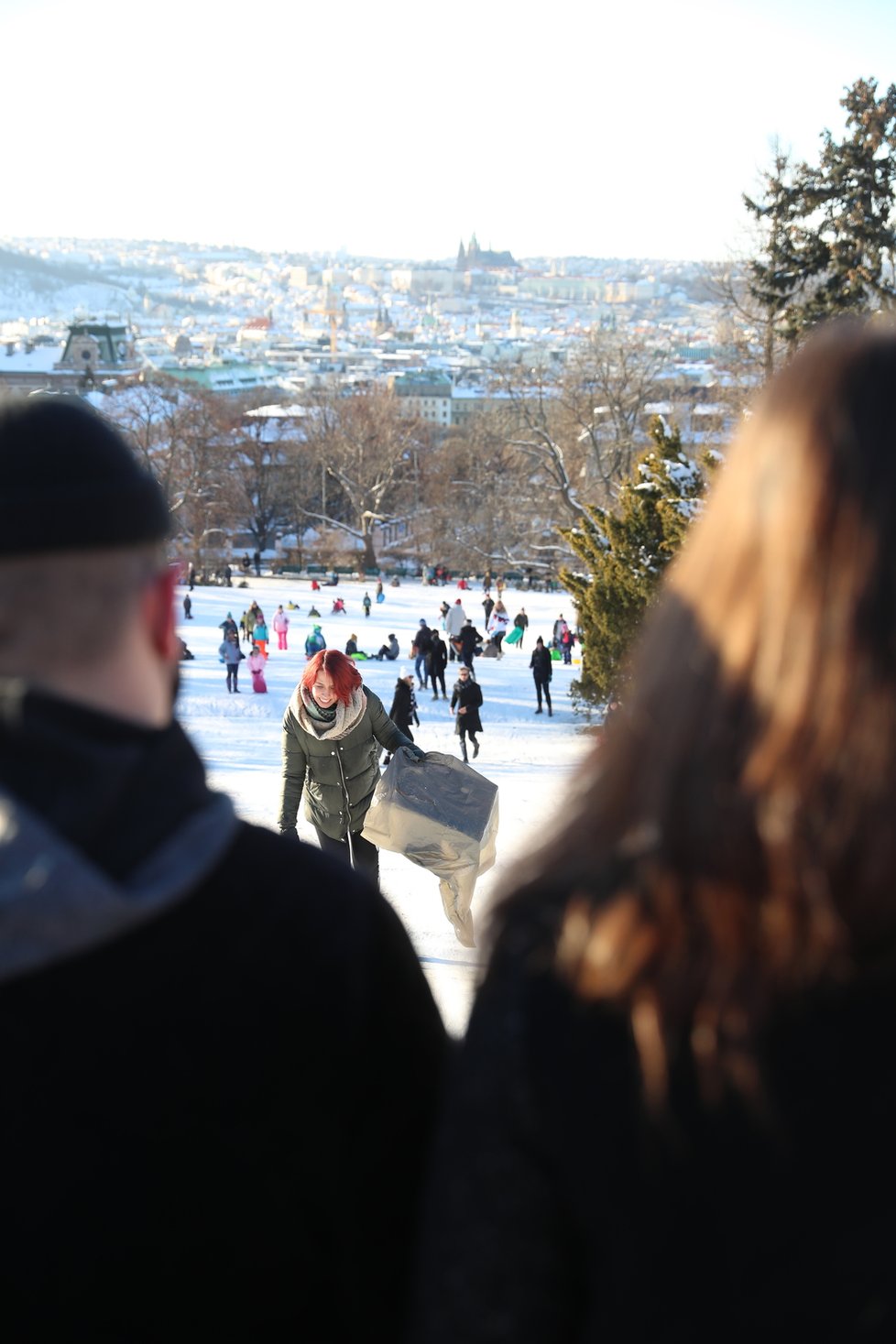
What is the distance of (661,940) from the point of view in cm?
102

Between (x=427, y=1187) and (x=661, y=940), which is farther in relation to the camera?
(x=427, y=1187)

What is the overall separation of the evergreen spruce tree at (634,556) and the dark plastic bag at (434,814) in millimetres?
10200

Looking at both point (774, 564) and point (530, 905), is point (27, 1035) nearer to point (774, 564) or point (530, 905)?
point (530, 905)

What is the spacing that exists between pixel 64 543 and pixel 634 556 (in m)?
16.1

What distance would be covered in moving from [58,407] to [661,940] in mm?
816

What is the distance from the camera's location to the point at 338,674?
5492 millimetres

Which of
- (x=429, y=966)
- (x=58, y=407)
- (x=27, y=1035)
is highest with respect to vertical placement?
(x=58, y=407)

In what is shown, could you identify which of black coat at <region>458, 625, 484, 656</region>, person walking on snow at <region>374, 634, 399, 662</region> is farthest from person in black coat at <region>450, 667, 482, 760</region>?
person walking on snow at <region>374, 634, 399, 662</region>

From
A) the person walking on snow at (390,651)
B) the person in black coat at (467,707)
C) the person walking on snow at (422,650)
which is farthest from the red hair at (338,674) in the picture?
the person walking on snow at (390,651)

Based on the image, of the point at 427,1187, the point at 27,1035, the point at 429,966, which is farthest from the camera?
the point at 429,966


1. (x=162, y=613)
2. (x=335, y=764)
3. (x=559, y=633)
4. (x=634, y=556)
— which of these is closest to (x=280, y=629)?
(x=559, y=633)

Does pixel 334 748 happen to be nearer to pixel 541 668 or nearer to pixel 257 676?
pixel 541 668

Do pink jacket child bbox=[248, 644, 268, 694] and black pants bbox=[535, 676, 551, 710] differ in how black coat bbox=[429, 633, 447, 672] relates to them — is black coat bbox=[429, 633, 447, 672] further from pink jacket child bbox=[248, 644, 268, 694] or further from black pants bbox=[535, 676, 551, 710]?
pink jacket child bbox=[248, 644, 268, 694]

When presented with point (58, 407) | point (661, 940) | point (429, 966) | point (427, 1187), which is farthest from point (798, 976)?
point (429, 966)
